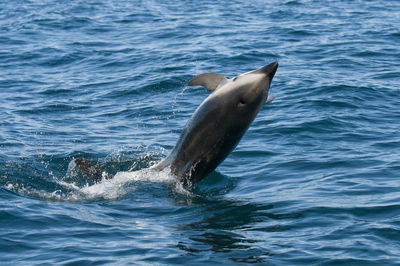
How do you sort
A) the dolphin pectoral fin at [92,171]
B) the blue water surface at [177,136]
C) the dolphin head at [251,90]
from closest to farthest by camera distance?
1. the blue water surface at [177,136]
2. the dolphin head at [251,90]
3. the dolphin pectoral fin at [92,171]

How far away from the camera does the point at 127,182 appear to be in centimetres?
1142

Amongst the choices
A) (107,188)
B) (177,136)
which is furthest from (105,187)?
(177,136)

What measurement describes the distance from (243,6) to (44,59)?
11661 millimetres

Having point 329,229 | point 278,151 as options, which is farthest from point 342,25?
point 329,229

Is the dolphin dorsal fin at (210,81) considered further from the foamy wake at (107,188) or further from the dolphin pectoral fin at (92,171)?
the dolphin pectoral fin at (92,171)

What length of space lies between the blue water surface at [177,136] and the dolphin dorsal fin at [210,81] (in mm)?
1823

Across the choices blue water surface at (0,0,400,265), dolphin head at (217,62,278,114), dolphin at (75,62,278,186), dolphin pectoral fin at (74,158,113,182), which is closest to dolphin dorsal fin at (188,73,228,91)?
dolphin at (75,62,278,186)

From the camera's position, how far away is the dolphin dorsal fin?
31.8 feet

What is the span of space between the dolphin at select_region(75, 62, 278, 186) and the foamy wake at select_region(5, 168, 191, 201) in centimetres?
51

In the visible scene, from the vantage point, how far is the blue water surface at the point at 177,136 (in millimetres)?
8539

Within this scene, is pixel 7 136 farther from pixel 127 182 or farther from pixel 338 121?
pixel 338 121

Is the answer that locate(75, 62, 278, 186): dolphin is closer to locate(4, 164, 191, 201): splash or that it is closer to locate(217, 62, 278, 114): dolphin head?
locate(217, 62, 278, 114): dolphin head

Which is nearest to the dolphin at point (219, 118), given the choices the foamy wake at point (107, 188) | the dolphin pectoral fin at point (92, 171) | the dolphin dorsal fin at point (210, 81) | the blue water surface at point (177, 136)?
the dolphin dorsal fin at point (210, 81)

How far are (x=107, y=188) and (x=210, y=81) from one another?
264cm
